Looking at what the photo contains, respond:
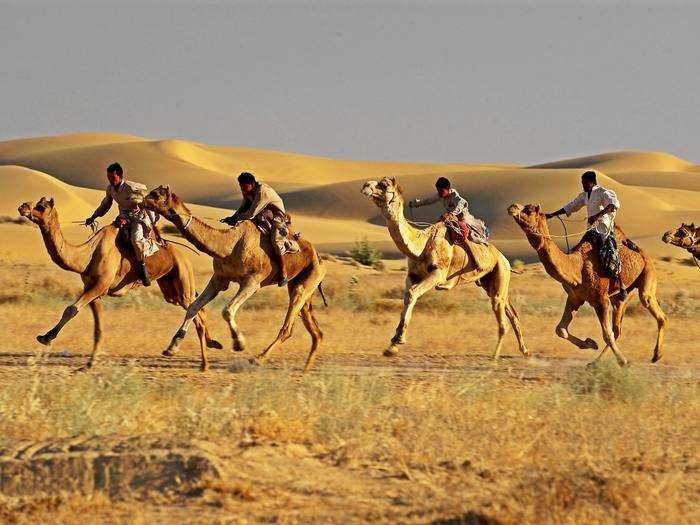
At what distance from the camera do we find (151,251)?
14.8 m

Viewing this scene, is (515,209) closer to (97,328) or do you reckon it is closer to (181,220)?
(181,220)

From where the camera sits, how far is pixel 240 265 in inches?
563

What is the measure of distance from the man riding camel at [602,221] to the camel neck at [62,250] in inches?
207

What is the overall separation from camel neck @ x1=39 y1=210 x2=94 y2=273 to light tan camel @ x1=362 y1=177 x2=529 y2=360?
3.19m

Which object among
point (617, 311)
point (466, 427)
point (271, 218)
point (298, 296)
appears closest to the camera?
point (466, 427)

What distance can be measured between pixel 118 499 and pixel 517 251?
63875 millimetres

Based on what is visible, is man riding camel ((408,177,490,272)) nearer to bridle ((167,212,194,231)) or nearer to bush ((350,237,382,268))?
bridle ((167,212,194,231))

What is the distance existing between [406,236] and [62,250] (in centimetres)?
394

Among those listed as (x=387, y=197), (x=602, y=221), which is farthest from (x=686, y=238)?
(x=387, y=197)

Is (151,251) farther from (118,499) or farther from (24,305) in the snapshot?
(24,305)

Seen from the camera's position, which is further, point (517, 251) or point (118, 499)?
point (517, 251)

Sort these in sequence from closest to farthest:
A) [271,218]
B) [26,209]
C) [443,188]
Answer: [26,209] → [271,218] → [443,188]

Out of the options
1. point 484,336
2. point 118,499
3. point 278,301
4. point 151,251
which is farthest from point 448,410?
point 278,301

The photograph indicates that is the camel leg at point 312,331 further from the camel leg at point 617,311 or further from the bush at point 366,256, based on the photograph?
the bush at point 366,256
